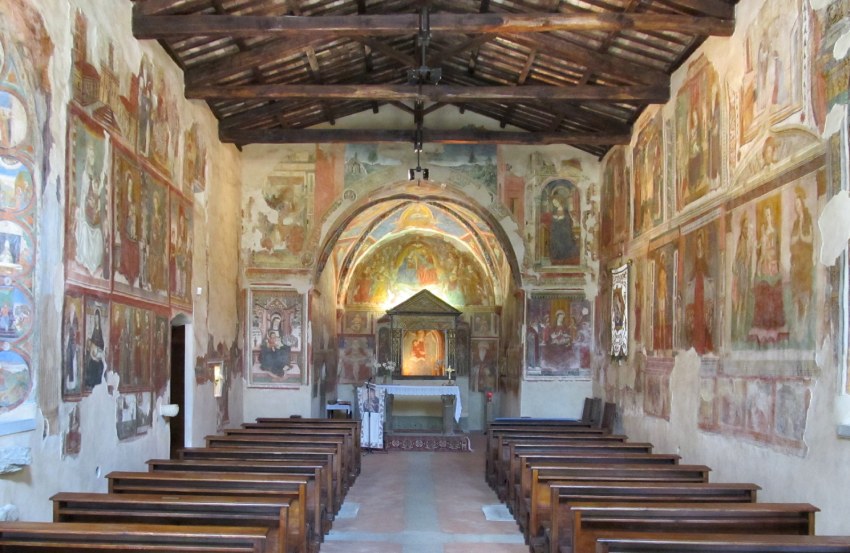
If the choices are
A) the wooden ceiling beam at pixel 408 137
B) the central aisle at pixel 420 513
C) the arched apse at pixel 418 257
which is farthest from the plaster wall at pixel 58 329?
the arched apse at pixel 418 257

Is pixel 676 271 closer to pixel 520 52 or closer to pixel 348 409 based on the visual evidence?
pixel 520 52

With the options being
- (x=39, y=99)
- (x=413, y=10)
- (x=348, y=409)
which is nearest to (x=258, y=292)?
(x=348, y=409)

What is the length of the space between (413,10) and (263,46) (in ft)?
8.51

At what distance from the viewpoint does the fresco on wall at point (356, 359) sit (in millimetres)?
24828

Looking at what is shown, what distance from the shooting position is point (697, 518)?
631 cm

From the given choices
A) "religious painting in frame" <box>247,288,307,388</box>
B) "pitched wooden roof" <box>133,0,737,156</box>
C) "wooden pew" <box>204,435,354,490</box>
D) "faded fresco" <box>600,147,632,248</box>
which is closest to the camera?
"pitched wooden roof" <box>133,0,737,156</box>

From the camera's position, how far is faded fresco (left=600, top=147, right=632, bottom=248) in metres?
15.1

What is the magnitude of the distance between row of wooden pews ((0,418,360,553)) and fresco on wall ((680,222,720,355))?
5222mm

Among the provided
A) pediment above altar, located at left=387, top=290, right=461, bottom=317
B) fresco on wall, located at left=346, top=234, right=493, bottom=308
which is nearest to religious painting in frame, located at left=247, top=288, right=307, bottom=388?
pediment above altar, located at left=387, top=290, right=461, bottom=317

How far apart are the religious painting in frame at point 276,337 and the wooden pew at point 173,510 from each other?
33.6 feet

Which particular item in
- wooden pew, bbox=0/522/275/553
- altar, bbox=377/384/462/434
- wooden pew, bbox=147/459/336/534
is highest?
wooden pew, bbox=0/522/275/553

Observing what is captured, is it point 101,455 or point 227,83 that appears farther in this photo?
point 227,83

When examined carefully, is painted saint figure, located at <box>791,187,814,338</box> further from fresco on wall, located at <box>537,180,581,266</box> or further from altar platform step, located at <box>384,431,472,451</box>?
altar platform step, located at <box>384,431,472,451</box>

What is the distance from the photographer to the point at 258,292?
17.3m
